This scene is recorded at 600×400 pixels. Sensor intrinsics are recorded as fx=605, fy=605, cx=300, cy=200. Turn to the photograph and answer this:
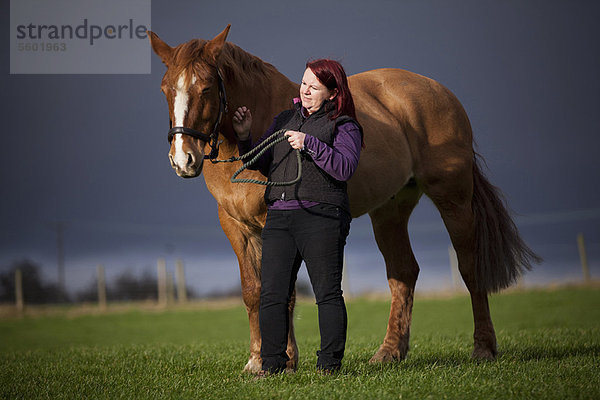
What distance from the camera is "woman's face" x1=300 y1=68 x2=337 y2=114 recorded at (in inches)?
130

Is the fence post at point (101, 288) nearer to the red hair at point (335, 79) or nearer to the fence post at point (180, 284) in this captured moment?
the fence post at point (180, 284)

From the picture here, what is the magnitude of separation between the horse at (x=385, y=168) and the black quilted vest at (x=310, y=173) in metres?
0.42

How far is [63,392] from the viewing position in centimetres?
361

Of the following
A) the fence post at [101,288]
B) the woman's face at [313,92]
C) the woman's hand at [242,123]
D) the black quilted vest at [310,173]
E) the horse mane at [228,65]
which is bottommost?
the fence post at [101,288]

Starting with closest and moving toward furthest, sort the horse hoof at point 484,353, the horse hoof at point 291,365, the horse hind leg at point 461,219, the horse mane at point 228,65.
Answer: the horse mane at point 228,65, the horse hoof at point 291,365, the horse hoof at point 484,353, the horse hind leg at point 461,219

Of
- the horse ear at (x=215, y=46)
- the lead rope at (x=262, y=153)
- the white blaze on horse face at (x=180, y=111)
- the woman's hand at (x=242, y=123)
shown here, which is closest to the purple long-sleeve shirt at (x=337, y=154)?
the lead rope at (x=262, y=153)

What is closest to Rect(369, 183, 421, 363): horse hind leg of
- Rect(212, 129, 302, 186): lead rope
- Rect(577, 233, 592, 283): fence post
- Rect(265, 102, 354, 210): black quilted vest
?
Rect(265, 102, 354, 210): black quilted vest

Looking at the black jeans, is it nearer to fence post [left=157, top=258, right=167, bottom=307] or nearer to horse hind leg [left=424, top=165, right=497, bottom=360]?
horse hind leg [left=424, top=165, right=497, bottom=360]

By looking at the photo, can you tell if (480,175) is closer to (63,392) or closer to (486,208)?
(486,208)

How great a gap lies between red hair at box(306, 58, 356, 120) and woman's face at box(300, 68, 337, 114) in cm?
2

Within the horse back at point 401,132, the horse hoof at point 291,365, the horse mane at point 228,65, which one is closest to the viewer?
the horse mane at point 228,65

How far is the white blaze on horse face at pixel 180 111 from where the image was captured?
124 inches

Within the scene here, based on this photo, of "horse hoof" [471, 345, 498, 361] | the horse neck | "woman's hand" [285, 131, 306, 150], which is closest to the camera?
"woman's hand" [285, 131, 306, 150]

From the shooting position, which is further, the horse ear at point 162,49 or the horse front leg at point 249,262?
the horse front leg at point 249,262
